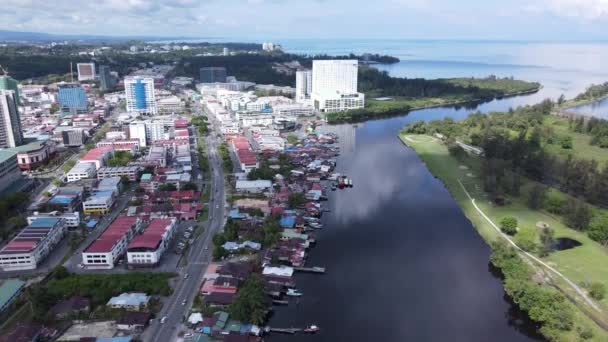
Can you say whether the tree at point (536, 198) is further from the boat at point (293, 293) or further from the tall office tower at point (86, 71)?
the tall office tower at point (86, 71)

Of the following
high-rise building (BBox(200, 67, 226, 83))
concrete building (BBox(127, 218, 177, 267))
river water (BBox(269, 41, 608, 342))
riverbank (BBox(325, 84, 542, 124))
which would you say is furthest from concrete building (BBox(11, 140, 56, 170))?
high-rise building (BBox(200, 67, 226, 83))

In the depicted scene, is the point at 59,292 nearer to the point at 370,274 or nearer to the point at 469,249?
the point at 370,274

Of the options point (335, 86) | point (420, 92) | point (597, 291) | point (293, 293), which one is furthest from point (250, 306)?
point (420, 92)

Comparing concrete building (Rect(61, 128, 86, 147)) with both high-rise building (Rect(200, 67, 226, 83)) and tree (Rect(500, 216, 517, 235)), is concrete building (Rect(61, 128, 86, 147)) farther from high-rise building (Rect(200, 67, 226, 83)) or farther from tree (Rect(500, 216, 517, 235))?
high-rise building (Rect(200, 67, 226, 83))

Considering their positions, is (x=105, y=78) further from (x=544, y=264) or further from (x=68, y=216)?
(x=544, y=264)

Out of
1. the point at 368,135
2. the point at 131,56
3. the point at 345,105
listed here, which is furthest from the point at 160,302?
the point at 131,56

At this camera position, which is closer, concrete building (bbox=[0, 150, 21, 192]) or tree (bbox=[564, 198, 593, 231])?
tree (bbox=[564, 198, 593, 231])
